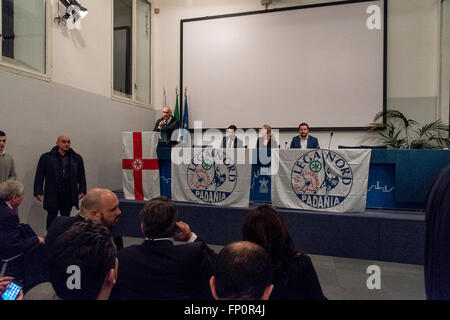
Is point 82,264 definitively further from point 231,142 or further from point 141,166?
point 231,142

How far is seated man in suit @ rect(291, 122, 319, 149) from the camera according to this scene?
448 centimetres

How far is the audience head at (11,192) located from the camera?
1.81 meters

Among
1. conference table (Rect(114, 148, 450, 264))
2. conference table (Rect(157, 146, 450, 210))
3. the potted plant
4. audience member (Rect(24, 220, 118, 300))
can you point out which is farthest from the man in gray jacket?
the potted plant

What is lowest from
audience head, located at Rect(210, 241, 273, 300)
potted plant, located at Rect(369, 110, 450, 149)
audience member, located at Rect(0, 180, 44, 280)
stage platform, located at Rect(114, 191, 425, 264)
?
stage platform, located at Rect(114, 191, 425, 264)

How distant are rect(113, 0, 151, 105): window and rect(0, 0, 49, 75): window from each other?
5.15 feet

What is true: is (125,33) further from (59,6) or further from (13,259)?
(13,259)

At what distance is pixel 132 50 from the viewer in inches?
227

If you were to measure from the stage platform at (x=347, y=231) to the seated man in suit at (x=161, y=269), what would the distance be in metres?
2.21

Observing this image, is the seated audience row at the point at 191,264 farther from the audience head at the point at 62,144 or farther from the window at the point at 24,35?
the window at the point at 24,35

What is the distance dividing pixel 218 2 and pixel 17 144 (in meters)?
4.82

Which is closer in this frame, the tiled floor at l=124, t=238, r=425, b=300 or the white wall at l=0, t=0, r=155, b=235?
the tiled floor at l=124, t=238, r=425, b=300

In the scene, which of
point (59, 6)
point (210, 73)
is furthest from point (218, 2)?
point (59, 6)

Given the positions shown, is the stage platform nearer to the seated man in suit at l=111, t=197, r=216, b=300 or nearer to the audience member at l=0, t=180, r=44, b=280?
the audience member at l=0, t=180, r=44, b=280

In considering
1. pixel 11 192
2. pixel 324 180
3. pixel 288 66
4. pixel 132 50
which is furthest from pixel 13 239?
pixel 288 66
